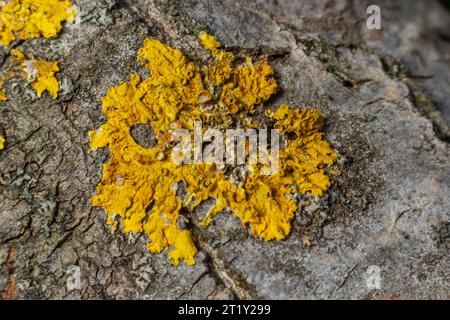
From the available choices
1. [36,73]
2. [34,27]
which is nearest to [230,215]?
[36,73]

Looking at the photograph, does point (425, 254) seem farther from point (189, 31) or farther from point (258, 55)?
point (189, 31)

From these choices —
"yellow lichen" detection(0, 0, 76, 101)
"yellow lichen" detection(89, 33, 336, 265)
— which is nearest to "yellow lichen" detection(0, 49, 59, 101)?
"yellow lichen" detection(0, 0, 76, 101)

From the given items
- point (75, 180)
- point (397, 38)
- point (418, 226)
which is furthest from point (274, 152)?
point (397, 38)

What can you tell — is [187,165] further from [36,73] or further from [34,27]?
[34,27]

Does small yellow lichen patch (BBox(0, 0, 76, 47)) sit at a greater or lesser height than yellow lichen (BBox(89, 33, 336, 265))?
greater

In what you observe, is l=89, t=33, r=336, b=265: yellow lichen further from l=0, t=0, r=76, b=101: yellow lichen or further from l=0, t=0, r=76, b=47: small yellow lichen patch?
l=0, t=0, r=76, b=47: small yellow lichen patch

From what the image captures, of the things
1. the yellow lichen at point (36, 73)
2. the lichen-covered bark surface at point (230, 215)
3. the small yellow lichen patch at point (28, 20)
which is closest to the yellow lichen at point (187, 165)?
the lichen-covered bark surface at point (230, 215)

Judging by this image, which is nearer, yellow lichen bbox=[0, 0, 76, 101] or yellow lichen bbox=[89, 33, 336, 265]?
yellow lichen bbox=[89, 33, 336, 265]
